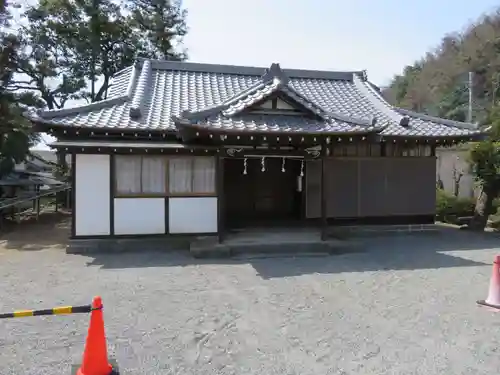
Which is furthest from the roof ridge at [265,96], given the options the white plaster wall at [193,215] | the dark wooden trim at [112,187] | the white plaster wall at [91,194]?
the white plaster wall at [91,194]

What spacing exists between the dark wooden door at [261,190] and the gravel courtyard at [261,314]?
3.79 metres

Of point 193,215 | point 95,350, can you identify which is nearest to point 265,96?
point 193,215

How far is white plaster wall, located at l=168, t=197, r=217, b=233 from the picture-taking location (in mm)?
9414

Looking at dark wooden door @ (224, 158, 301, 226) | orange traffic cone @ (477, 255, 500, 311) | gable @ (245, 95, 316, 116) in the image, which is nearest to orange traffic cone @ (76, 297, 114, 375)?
orange traffic cone @ (477, 255, 500, 311)

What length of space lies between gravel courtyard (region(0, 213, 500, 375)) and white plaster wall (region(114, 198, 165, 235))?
773mm

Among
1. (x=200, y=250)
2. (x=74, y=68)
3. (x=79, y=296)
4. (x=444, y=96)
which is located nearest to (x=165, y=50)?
(x=74, y=68)

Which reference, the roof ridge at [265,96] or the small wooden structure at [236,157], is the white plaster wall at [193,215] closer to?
the small wooden structure at [236,157]

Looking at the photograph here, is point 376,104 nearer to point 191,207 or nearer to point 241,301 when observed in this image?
point 191,207

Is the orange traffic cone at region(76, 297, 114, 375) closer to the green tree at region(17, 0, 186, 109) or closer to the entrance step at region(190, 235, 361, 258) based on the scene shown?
the entrance step at region(190, 235, 361, 258)

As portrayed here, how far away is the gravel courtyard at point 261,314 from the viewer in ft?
12.7

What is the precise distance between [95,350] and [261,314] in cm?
226

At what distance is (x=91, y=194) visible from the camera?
9102 millimetres

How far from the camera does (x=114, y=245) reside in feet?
29.6

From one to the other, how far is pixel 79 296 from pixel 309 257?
4.51 meters
